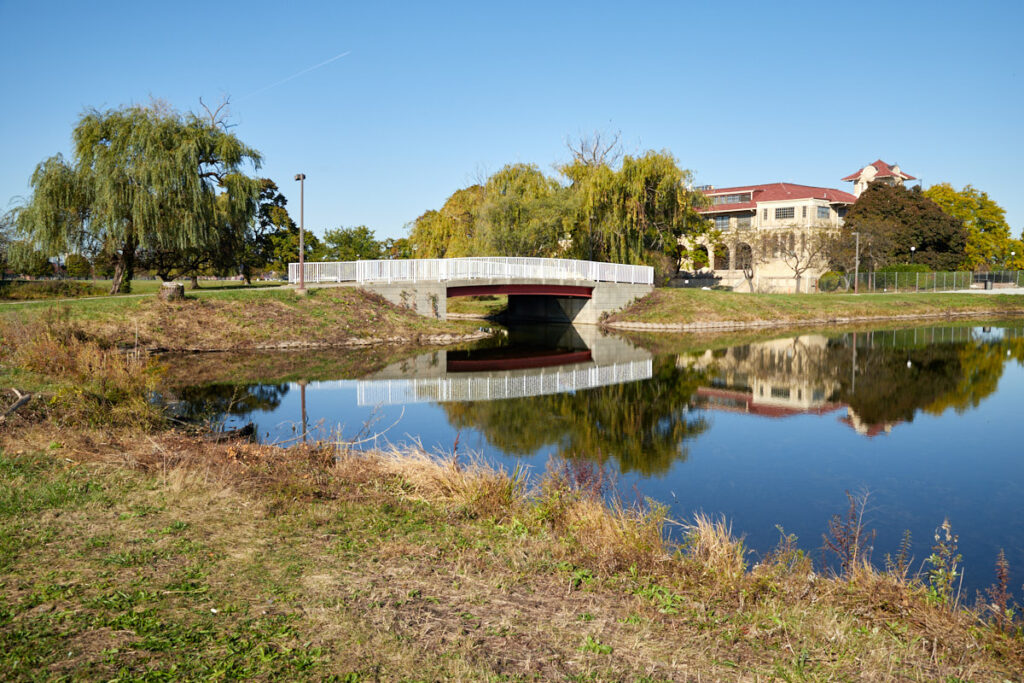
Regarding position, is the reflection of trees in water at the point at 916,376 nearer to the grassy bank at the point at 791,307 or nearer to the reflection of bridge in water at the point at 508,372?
the reflection of bridge in water at the point at 508,372

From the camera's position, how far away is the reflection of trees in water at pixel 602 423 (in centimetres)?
1287

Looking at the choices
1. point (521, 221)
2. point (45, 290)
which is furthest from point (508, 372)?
point (45, 290)

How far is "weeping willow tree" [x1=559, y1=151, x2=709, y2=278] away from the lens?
4356 cm

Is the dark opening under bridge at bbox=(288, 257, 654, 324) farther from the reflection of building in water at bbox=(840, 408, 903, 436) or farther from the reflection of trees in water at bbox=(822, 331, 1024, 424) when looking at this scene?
the reflection of building in water at bbox=(840, 408, 903, 436)

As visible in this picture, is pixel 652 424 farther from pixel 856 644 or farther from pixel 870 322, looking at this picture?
pixel 870 322

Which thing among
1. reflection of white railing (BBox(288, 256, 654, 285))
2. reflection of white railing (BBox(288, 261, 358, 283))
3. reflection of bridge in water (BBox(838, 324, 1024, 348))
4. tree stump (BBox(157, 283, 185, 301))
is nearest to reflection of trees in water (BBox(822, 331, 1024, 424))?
reflection of bridge in water (BBox(838, 324, 1024, 348))

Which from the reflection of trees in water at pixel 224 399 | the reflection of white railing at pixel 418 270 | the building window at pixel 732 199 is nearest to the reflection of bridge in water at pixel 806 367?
the reflection of trees in water at pixel 224 399

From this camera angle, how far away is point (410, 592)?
573 centimetres

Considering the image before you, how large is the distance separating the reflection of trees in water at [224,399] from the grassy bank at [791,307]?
85.0 ft

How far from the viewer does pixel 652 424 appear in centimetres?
1562

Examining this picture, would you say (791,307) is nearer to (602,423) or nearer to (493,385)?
(493,385)

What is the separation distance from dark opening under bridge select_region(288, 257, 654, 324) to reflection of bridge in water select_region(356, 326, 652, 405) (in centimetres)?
441

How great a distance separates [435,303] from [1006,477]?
2705cm

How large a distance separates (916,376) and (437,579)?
860 inches
